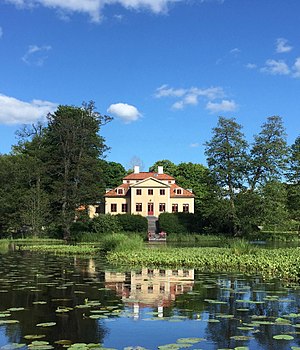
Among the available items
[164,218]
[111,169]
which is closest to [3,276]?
[164,218]

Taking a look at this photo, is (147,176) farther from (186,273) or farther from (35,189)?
(186,273)

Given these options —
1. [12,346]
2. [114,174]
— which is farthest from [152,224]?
[12,346]

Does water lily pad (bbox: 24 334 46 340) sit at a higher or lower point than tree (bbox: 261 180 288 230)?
lower

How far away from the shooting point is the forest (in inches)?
1832

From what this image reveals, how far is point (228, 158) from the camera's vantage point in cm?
4988

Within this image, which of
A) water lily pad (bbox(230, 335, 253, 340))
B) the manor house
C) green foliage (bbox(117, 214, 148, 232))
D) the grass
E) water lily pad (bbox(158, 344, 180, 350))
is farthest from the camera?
the manor house

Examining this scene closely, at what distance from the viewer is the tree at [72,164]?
155ft

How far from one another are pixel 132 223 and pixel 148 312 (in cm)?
4487

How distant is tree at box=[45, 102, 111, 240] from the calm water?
109 feet

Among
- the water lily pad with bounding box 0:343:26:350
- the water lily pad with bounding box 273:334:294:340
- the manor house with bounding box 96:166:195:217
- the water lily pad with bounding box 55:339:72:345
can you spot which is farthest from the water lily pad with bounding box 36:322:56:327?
the manor house with bounding box 96:166:195:217

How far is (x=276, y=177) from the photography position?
4825 centimetres

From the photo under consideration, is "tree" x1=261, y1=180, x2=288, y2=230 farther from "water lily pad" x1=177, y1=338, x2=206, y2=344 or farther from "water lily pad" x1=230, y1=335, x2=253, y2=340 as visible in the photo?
"water lily pad" x1=177, y1=338, x2=206, y2=344

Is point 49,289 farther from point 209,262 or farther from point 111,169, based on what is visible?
point 111,169

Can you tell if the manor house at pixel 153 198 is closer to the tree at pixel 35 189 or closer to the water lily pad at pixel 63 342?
the tree at pixel 35 189
